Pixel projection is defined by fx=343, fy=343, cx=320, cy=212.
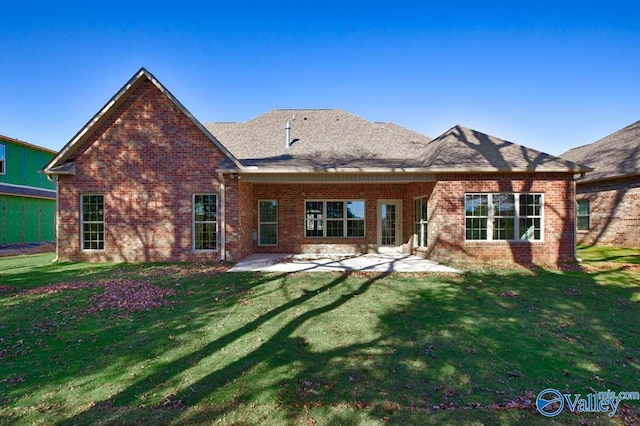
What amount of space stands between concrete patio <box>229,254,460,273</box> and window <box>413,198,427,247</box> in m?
0.80

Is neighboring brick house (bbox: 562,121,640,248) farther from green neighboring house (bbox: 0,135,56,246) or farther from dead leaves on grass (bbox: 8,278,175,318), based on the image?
green neighboring house (bbox: 0,135,56,246)

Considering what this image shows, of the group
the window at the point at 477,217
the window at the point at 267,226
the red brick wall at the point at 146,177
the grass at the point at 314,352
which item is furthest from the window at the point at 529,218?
the red brick wall at the point at 146,177

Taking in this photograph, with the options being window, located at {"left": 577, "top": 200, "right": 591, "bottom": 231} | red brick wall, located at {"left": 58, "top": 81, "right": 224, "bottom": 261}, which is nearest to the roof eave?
red brick wall, located at {"left": 58, "top": 81, "right": 224, "bottom": 261}

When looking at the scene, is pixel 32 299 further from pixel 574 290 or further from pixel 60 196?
pixel 574 290

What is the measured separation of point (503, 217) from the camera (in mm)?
11648

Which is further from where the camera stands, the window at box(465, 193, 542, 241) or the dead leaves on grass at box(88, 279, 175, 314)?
the window at box(465, 193, 542, 241)

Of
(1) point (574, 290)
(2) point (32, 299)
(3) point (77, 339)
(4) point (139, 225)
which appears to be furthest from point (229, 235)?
(1) point (574, 290)

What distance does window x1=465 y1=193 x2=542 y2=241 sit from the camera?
11625 mm

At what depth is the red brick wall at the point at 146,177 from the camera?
1173 cm

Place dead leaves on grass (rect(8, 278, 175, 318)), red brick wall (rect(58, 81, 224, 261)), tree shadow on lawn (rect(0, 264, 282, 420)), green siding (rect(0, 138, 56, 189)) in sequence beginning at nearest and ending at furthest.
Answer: tree shadow on lawn (rect(0, 264, 282, 420)) → dead leaves on grass (rect(8, 278, 175, 318)) → red brick wall (rect(58, 81, 224, 261)) → green siding (rect(0, 138, 56, 189))

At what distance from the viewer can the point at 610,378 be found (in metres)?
4.17

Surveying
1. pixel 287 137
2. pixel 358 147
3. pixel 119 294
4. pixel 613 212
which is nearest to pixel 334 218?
pixel 358 147

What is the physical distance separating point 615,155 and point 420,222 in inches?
491

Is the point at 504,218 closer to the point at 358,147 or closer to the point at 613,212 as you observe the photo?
the point at 358,147
